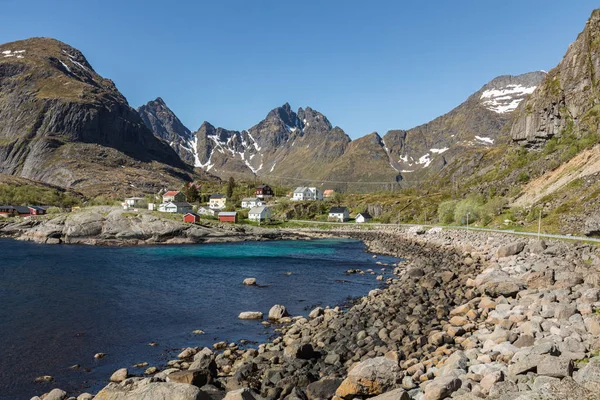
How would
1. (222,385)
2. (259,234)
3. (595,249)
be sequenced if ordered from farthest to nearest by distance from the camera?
(259,234)
(595,249)
(222,385)

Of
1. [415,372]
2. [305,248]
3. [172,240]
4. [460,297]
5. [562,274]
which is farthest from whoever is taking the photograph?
[172,240]

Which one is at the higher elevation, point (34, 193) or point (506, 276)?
point (34, 193)

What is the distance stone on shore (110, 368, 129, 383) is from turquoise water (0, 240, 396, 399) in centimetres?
67

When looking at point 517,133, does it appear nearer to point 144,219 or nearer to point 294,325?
point 144,219

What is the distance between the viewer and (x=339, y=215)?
16562 cm

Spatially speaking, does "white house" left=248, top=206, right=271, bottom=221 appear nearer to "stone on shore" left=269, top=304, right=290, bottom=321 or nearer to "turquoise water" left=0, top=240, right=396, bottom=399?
"turquoise water" left=0, top=240, right=396, bottom=399

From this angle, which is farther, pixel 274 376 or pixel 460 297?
pixel 460 297

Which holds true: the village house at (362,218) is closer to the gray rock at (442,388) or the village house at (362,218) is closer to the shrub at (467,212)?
the shrub at (467,212)

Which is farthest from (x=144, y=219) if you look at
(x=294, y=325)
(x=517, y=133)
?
(x=517, y=133)

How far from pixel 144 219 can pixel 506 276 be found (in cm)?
9540

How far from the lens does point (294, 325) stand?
1190 inches

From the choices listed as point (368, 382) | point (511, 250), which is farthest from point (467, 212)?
point (368, 382)

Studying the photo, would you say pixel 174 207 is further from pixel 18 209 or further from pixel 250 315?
pixel 250 315

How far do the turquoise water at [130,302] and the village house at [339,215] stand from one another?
8584 cm
